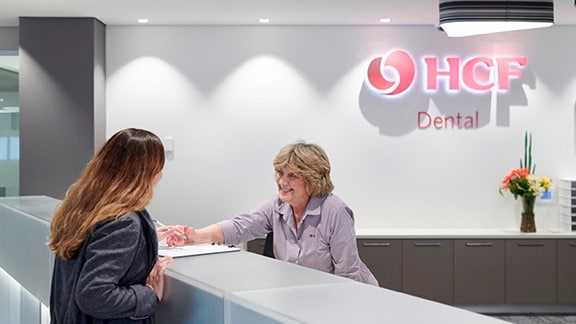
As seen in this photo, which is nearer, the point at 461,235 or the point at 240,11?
the point at 240,11

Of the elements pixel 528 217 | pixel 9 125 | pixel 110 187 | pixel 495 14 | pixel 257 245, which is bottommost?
pixel 257 245

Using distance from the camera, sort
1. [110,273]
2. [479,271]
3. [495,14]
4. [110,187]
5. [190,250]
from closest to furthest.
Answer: [110,273] < [110,187] < [190,250] < [495,14] < [479,271]

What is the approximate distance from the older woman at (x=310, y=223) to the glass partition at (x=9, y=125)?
4787 mm

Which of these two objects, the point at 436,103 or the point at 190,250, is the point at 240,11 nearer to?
the point at 436,103

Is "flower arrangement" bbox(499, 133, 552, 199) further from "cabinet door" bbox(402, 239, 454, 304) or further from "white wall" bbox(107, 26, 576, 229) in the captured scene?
"cabinet door" bbox(402, 239, 454, 304)

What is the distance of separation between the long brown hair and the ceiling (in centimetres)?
415

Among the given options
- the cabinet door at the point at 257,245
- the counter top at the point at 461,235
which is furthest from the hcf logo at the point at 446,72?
the cabinet door at the point at 257,245

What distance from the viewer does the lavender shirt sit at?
137 inches

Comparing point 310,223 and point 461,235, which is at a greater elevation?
point 310,223

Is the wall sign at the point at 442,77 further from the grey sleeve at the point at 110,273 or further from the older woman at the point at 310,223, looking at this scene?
the grey sleeve at the point at 110,273

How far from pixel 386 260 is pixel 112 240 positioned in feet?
16.8

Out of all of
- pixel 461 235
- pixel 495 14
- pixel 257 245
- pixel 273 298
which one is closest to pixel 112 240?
pixel 273 298

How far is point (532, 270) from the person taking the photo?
6984 millimetres

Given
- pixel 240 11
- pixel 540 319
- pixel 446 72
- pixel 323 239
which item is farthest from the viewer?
pixel 446 72
